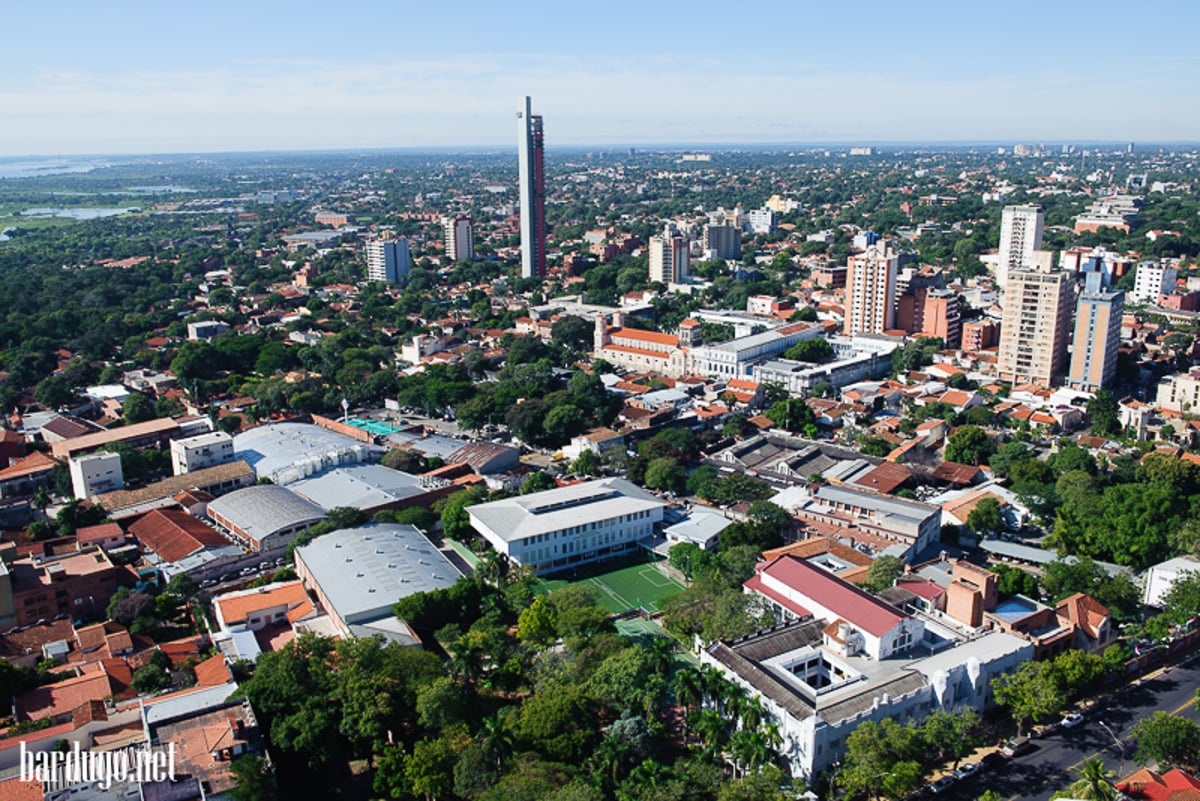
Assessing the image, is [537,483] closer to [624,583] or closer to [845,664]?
[624,583]

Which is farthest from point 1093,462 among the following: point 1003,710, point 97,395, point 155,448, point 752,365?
point 97,395

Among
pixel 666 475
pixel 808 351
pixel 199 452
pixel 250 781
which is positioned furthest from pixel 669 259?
pixel 250 781

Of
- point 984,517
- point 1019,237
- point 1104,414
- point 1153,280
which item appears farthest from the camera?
point 1019,237

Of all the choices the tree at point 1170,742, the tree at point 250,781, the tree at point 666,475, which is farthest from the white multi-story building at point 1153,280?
the tree at point 250,781

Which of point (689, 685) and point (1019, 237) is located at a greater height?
point (1019, 237)

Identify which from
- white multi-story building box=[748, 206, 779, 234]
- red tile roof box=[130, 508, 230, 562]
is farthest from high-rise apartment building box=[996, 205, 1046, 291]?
red tile roof box=[130, 508, 230, 562]

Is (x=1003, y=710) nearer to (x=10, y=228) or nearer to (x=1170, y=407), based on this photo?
(x=1170, y=407)
